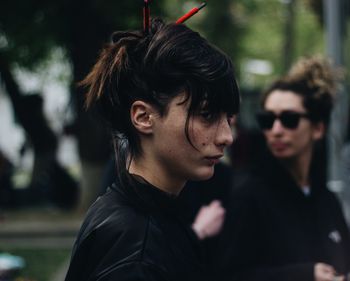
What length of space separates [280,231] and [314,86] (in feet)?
2.80

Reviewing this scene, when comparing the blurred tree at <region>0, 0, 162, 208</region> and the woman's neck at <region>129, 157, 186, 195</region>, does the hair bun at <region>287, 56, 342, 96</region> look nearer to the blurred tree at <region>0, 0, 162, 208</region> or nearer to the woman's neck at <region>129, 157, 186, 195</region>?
the woman's neck at <region>129, 157, 186, 195</region>

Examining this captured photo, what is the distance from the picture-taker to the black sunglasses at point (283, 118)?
3771 mm

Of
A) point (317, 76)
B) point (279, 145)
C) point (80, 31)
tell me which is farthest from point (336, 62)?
point (80, 31)

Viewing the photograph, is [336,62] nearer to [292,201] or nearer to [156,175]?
[292,201]

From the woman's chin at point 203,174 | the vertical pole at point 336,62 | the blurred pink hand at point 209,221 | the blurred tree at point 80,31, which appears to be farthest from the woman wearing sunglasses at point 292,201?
the blurred tree at point 80,31

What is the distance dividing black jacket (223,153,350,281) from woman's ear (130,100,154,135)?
135 cm

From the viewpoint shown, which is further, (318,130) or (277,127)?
(318,130)

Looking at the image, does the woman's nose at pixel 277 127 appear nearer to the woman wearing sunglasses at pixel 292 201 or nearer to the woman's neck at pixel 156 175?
the woman wearing sunglasses at pixel 292 201

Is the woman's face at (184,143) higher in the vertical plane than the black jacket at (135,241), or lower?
higher

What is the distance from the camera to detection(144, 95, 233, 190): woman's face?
6.42 ft

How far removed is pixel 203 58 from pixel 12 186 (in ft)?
50.6

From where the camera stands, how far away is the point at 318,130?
3895 millimetres

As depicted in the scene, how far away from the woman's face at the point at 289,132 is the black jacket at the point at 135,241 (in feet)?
5.72

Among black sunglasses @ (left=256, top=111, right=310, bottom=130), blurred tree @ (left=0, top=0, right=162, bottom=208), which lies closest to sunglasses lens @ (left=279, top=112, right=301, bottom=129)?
black sunglasses @ (left=256, top=111, right=310, bottom=130)
